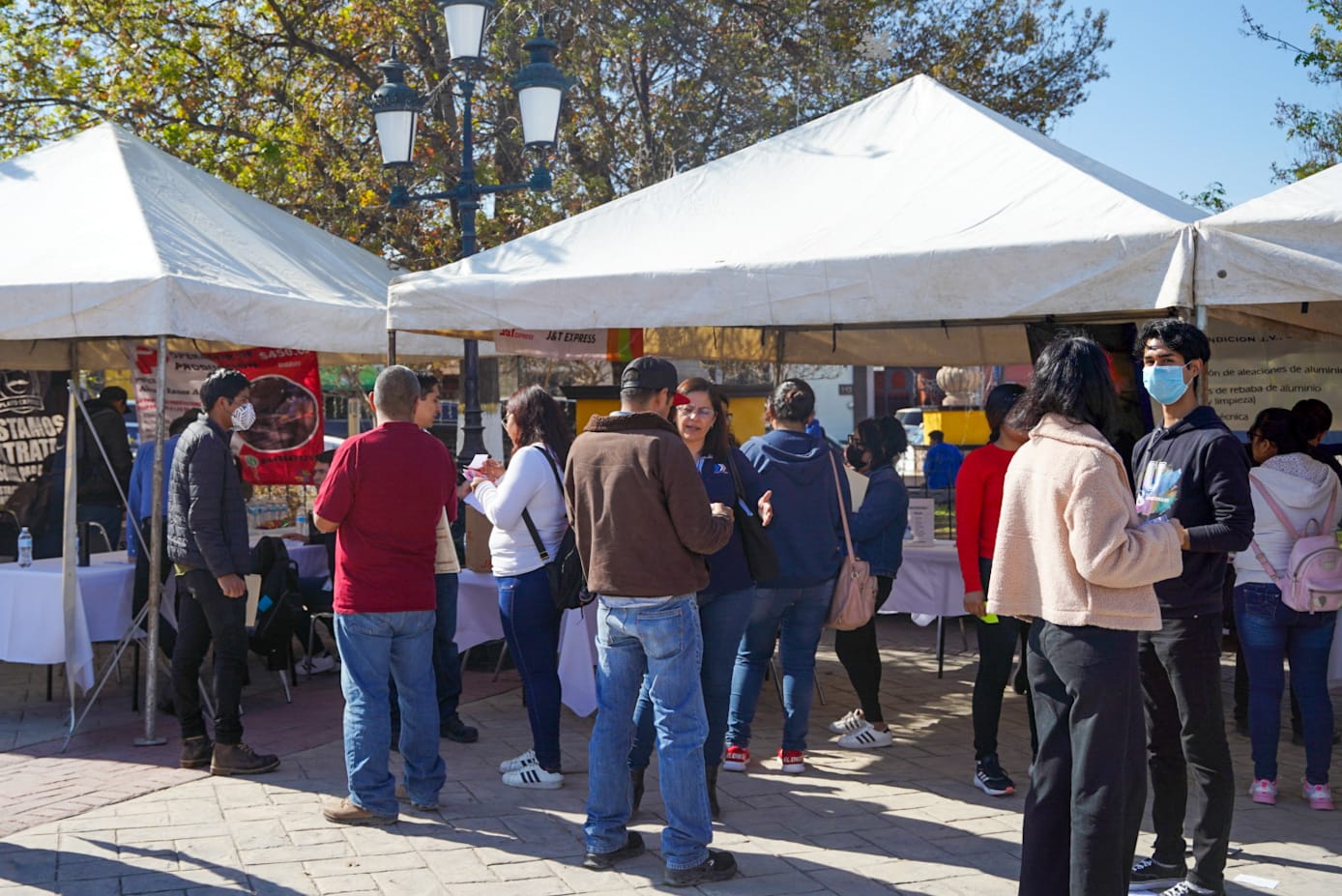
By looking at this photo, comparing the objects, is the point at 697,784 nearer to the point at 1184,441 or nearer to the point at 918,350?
the point at 1184,441

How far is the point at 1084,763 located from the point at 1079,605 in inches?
17.5

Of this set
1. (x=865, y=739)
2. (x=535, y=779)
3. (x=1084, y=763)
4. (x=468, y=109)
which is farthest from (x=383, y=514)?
(x=468, y=109)

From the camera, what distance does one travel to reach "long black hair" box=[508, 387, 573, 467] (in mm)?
5270

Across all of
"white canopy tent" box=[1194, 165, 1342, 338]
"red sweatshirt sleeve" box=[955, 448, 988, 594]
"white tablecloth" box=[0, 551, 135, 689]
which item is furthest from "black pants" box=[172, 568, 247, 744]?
"white canopy tent" box=[1194, 165, 1342, 338]

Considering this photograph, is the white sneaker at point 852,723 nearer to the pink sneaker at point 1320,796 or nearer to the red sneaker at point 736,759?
the red sneaker at point 736,759

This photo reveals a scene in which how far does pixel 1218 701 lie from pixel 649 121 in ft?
39.2

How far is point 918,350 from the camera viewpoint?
1045cm

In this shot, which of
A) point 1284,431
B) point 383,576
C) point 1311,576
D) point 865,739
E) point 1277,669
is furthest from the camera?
point 865,739

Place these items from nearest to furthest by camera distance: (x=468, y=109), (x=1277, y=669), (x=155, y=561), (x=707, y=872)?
1. (x=707, y=872)
2. (x=1277, y=669)
3. (x=155, y=561)
4. (x=468, y=109)

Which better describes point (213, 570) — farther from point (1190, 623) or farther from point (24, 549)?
point (1190, 623)

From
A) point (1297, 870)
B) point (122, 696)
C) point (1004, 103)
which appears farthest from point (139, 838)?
point (1004, 103)

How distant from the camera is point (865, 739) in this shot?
20.6ft

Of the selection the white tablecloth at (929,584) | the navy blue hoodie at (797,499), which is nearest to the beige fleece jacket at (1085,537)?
the navy blue hoodie at (797,499)

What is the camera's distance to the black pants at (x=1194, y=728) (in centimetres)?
395
